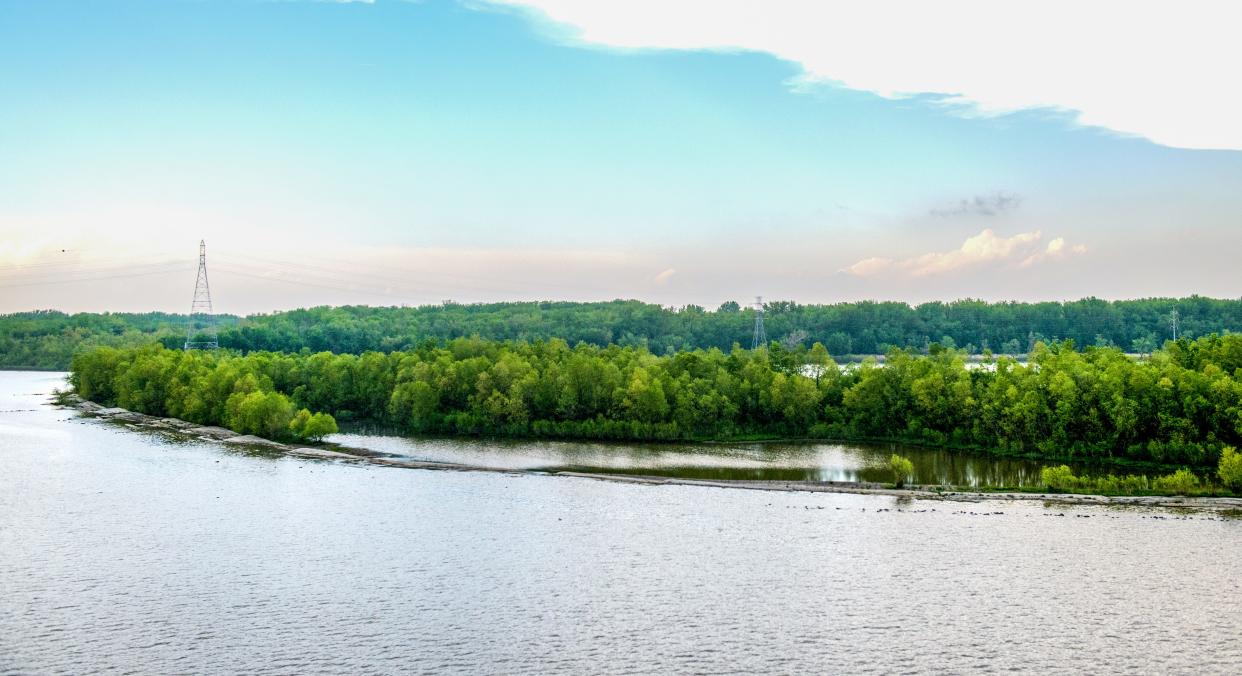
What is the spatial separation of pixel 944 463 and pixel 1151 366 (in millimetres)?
16418

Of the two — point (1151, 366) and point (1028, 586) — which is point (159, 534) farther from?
point (1151, 366)

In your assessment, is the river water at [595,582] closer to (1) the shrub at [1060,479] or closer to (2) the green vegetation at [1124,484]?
(2) the green vegetation at [1124,484]

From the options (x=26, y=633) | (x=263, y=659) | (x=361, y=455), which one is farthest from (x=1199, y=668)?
(x=361, y=455)

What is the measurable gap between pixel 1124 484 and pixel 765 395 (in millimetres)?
29487

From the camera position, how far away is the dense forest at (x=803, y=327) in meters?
138

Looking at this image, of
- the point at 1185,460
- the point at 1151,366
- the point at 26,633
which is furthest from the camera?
the point at 1151,366

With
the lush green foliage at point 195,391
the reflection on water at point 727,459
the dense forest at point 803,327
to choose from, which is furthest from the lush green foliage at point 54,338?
the reflection on water at point 727,459

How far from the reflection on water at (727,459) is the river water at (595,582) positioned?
249 inches

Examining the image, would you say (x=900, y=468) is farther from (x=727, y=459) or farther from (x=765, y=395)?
(x=765, y=395)

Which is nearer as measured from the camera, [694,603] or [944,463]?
[694,603]

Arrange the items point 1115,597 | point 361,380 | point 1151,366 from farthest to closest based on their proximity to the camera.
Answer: point 361,380, point 1151,366, point 1115,597

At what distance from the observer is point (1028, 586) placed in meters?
31.6

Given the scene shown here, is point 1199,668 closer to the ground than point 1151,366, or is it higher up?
closer to the ground

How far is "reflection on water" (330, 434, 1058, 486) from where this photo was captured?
176 ft
